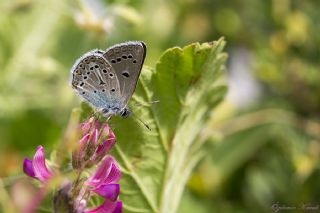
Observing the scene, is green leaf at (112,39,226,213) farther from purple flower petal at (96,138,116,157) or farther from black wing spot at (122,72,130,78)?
purple flower petal at (96,138,116,157)

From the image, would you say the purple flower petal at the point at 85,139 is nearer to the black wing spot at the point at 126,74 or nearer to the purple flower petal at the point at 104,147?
the purple flower petal at the point at 104,147

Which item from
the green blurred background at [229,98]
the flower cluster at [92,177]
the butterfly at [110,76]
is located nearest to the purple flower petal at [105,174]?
the flower cluster at [92,177]

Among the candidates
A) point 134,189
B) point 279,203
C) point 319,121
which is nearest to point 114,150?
point 134,189

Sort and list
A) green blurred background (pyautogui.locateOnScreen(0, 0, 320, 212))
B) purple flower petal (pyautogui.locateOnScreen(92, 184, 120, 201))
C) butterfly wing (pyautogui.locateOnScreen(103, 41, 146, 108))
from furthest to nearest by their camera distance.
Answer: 1. green blurred background (pyautogui.locateOnScreen(0, 0, 320, 212))
2. butterfly wing (pyautogui.locateOnScreen(103, 41, 146, 108))
3. purple flower petal (pyautogui.locateOnScreen(92, 184, 120, 201))

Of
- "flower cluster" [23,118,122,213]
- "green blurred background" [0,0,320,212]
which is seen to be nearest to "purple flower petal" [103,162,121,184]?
"flower cluster" [23,118,122,213]

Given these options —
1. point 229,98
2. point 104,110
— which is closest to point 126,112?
point 104,110

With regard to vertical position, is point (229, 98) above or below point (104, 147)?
above

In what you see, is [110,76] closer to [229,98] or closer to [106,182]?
[106,182]
